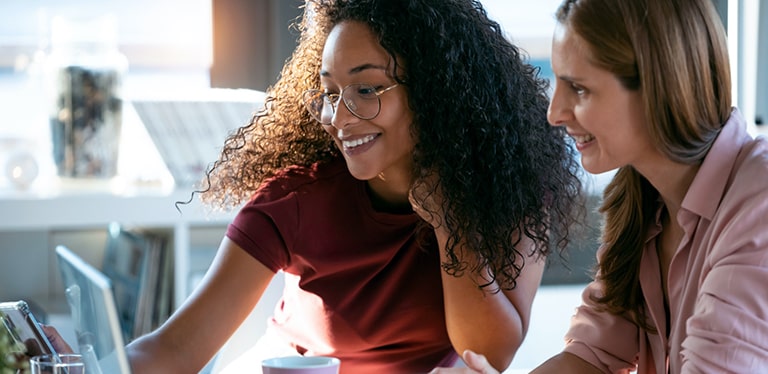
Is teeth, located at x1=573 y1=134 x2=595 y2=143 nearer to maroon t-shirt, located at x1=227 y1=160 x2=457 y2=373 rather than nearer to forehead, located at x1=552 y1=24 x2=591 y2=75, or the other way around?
forehead, located at x1=552 y1=24 x2=591 y2=75

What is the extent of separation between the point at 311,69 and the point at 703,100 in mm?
729

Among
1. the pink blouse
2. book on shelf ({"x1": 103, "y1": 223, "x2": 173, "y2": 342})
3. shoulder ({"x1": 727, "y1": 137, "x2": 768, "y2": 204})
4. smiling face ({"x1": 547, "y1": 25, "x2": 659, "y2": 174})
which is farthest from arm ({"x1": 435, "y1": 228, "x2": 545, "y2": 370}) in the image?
book on shelf ({"x1": 103, "y1": 223, "x2": 173, "y2": 342})

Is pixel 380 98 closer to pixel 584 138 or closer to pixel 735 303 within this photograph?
pixel 584 138

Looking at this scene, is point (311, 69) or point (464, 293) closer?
point (464, 293)

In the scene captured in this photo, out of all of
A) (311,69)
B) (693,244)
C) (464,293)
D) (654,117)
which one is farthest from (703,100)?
(311,69)

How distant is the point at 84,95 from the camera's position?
2389mm

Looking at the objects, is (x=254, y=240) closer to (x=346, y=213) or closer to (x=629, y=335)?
(x=346, y=213)

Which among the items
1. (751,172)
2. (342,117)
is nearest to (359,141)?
(342,117)

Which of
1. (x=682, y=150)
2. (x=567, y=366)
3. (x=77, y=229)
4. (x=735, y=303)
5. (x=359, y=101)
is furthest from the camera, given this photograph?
(x=77, y=229)

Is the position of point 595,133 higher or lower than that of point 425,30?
lower

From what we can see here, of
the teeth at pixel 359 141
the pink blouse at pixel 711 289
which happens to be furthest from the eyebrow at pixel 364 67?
the pink blouse at pixel 711 289

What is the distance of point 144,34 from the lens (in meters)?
2.77

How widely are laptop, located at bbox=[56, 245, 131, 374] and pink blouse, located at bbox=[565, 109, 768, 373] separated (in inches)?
25.8

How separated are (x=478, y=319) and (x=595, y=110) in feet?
1.47
